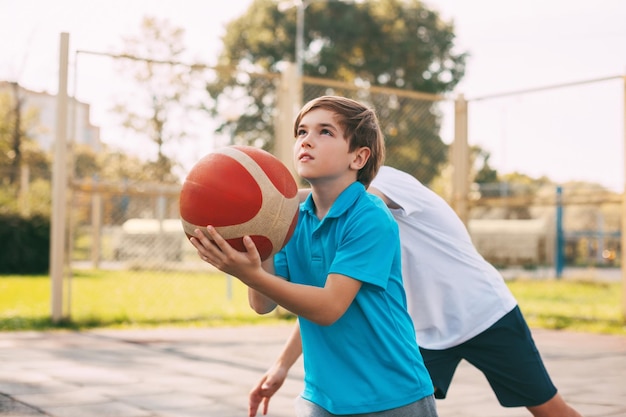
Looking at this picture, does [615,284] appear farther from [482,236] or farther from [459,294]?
[459,294]

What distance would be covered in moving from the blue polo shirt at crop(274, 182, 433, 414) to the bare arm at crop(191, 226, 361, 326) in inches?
2.2

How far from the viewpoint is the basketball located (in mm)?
2219

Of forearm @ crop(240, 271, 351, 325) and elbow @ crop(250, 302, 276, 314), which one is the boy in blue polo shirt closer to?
forearm @ crop(240, 271, 351, 325)

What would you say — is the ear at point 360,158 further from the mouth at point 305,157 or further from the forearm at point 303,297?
the forearm at point 303,297

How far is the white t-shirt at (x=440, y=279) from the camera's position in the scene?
3.35m

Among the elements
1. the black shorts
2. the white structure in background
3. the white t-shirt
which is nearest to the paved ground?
the black shorts

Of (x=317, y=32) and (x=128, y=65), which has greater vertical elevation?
(x=317, y=32)

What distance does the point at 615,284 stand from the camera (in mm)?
17547

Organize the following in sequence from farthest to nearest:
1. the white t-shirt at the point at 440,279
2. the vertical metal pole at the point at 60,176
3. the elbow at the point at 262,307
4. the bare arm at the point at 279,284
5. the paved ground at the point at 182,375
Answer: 1. the vertical metal pole at the point at 60,176
2. the paved ground at the point at 182,375
3. the white t-shirt at the point at 440,279
4. the elbow at the point at 262,307
5. the bare arm at the point at 279,284

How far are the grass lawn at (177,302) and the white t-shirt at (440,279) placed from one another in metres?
5.55

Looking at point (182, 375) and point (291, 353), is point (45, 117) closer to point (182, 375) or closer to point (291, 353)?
point (182, 375)

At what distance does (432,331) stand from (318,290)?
51.5 inches

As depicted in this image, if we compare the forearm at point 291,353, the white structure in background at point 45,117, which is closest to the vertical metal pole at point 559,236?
the white structure in background at point 45,117

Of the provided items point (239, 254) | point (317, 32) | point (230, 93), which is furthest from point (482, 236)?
point (239, 254)
